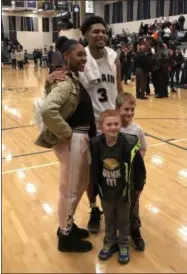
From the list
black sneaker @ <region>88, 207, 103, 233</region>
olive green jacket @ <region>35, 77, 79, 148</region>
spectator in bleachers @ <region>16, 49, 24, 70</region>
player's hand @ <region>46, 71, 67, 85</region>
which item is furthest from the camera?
spectator in bleachers @ <region>16, 49, 24, 70</region>

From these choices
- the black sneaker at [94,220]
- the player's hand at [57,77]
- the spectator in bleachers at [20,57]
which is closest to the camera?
the player's hand at [57,77]

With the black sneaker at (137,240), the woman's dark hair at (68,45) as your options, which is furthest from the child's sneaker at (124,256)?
the woman's dark hair at (68,45)

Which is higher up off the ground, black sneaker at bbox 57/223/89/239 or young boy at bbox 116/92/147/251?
young boy at bbox 116/92/147/251

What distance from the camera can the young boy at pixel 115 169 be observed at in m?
2.22

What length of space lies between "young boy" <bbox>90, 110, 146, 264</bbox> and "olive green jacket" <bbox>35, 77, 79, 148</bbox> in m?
0.22

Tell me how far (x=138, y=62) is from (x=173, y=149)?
5137 millimetres

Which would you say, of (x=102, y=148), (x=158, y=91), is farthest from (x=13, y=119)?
(x=102, y=148)

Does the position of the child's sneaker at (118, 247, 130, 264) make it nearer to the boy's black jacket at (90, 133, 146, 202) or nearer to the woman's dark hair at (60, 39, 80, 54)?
the boy's black jacket at (90, 133, 146, 202)

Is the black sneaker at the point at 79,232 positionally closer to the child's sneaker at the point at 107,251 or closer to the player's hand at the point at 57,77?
the child's sneaker at the point at 107,251

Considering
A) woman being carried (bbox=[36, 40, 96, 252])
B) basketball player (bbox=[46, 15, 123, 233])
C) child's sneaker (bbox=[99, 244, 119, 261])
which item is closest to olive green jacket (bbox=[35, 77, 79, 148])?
woman being carried (bbox=[36, 40, 96, 252])

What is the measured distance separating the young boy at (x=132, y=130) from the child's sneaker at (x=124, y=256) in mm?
178

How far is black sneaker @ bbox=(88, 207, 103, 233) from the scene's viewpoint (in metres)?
2.83

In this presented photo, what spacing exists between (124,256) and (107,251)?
0.42 feet

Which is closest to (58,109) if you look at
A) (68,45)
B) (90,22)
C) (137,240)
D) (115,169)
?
(68,45)
